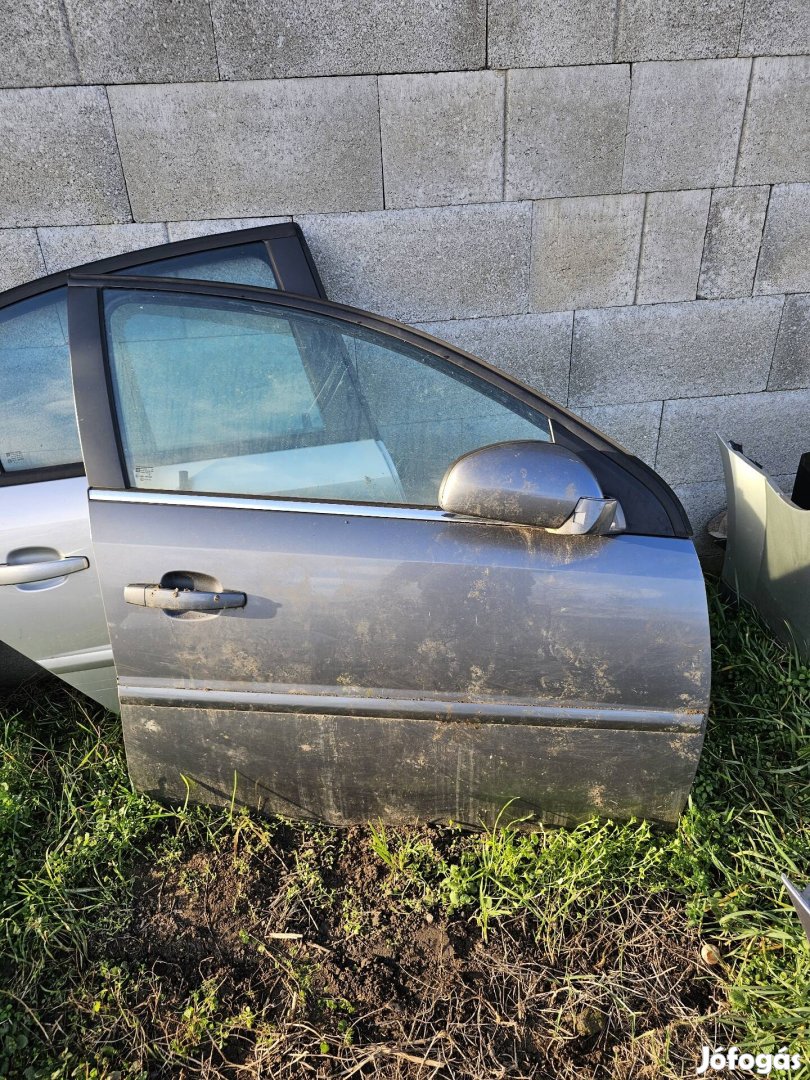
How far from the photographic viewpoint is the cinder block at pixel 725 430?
3662mm

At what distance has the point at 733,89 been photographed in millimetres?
3119

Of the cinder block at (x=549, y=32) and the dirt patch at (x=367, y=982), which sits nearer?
the dirt patch at (x=367, y=982)

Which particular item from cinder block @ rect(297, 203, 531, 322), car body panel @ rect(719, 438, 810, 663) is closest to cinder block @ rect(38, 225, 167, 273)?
cinder block @ rect(297, 203, 531, 322)

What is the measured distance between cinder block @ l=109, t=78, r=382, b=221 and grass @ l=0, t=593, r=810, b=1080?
2205 mm

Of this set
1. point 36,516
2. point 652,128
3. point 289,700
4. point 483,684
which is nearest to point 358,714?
point 289,700

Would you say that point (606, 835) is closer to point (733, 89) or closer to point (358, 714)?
point (358, 714)

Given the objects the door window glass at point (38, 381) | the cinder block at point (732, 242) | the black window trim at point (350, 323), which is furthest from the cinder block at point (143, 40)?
the cinder block at point (732, 242)

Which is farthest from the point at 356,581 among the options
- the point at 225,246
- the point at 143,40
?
the point at 143,40

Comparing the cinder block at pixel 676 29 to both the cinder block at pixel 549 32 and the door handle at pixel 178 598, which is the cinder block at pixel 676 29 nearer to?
the cinder block at pixel 549 32

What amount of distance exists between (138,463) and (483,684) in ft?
3.39

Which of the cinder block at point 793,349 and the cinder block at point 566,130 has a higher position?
the cinder block at point 566,130

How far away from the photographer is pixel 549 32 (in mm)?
2908

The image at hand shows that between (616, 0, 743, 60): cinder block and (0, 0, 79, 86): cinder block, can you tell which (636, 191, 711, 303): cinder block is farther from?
(0, 0, 79, 86): cinder block

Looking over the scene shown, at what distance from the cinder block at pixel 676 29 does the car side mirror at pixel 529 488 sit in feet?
7.40
